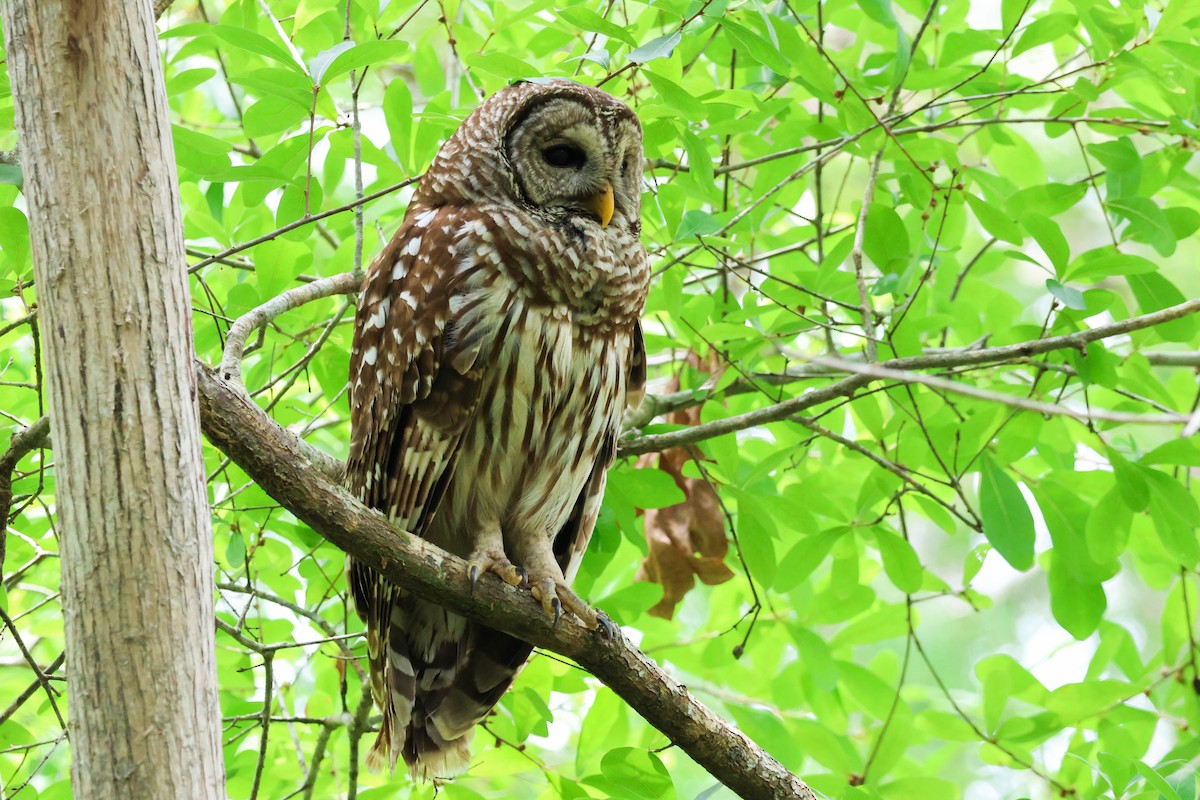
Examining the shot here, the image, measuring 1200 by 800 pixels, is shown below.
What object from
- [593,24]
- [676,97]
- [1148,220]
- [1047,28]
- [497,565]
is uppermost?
[1047,28]

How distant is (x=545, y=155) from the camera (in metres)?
3.31

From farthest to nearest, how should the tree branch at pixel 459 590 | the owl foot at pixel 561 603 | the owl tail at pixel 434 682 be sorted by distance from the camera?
the owl tail at pixel 434 682 < the owl foot at pixel 561 603 < the tree branch at pixel 459 590

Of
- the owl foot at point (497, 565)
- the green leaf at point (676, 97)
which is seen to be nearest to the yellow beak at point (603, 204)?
the green leaf at point (676, 97)

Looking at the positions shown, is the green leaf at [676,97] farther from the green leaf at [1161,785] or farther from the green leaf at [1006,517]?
the green leaf at [1161,785]

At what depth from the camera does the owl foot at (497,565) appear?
295 cm

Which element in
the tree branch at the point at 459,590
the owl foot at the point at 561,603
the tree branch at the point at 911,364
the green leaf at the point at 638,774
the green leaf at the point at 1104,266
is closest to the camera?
the tree branch at the point at 459,590

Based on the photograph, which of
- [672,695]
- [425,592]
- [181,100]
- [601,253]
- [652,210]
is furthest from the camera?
[181,100]

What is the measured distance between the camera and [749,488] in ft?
11.8

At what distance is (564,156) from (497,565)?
3.84 ft

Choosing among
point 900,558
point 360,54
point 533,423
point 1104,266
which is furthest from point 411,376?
point 1104,266

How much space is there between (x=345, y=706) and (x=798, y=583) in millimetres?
1518

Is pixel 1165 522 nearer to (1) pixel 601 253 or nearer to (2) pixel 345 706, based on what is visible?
(1) pixel 601 253

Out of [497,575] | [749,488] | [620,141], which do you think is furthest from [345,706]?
[620,141]

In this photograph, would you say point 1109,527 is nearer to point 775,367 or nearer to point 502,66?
point 775,367
